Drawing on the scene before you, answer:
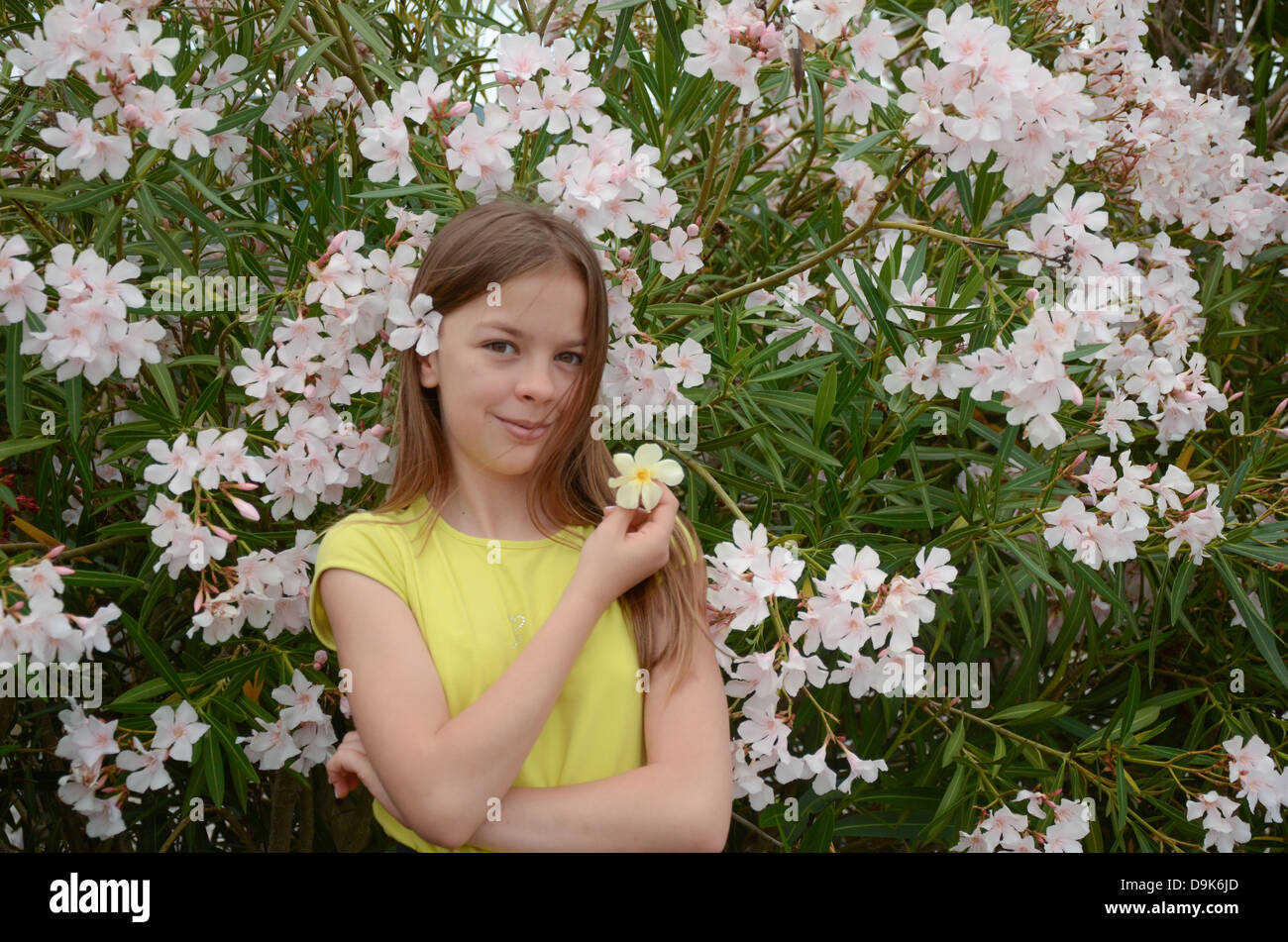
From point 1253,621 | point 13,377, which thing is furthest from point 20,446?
point 1253,621

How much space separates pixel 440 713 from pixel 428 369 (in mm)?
369

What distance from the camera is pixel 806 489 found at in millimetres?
1538

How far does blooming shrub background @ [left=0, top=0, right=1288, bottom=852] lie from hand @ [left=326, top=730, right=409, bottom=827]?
0.24 metres

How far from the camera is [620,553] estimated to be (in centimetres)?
103

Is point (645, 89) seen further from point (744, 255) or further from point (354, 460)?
point (354, 460)

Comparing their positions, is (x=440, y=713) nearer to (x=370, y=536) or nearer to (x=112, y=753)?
(x=370, y=536)

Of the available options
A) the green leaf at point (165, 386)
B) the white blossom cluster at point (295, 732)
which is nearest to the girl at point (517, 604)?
the white blossom cluster at point (295, 732)

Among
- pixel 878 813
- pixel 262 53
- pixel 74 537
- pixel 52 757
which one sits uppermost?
pixel 262 53

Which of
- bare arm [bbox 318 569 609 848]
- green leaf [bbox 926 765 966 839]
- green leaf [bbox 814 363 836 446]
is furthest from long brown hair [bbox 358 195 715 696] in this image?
green leaf [bbox 926 765 966 839]

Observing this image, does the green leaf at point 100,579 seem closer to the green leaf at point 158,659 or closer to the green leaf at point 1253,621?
the green leaf at point 158,659

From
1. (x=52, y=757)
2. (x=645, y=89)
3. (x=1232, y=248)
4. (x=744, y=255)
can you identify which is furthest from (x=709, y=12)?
(x=52, y=757)

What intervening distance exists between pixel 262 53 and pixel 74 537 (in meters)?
0.70

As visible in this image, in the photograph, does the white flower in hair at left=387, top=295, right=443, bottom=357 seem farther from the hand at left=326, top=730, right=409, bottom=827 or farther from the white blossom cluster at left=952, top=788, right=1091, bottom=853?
the white blossom cluster at left=952, top=788, right=1091, bottom=853

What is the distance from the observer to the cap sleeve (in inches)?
41.7
